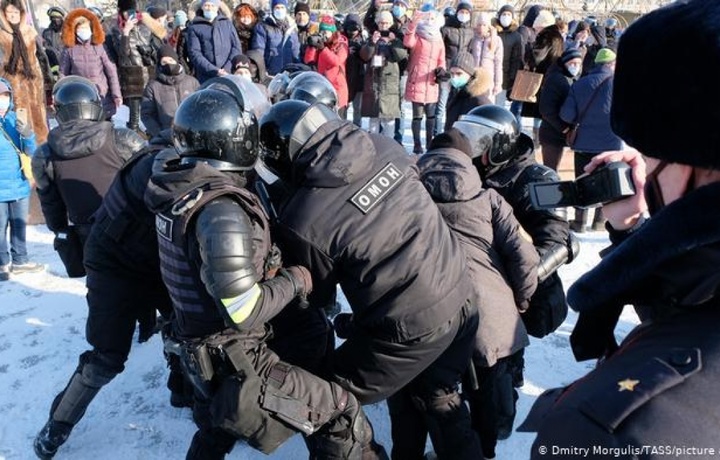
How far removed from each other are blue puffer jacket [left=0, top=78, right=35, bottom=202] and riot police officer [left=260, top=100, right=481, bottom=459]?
3358 millimetres

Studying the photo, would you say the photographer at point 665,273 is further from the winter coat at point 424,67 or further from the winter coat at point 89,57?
the winter coat at point 89,57

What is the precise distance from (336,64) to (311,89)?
13.6ft

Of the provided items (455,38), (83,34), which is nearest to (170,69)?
(83,34)

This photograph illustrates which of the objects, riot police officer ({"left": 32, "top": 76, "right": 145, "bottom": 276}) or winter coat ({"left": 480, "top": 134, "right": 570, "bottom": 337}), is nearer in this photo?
winter coat ({"left": 480, "top": 134, "right": 570, "bottom": 337})

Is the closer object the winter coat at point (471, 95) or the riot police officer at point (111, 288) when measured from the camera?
the riot police officer at point (111, 288)

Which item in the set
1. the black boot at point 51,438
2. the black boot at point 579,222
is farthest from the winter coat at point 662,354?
the black boot at point 579,222

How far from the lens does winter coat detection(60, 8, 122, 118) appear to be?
7141 millimetres

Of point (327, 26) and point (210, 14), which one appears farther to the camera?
point (327, 26)

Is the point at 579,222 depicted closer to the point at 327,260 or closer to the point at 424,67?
the point at 424,67

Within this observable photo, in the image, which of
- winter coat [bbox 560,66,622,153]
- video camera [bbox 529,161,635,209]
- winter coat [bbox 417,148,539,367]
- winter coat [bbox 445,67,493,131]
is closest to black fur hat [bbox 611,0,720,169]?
video camera [bbox 529,161,635,209]

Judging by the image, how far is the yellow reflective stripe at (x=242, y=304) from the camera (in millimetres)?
1833

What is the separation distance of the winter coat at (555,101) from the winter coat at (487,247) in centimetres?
356

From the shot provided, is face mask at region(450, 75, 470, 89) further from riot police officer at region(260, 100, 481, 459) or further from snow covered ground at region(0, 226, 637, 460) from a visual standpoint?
riot police officer at region(260, 100, 481, 459)

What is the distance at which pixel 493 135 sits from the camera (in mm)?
3127
